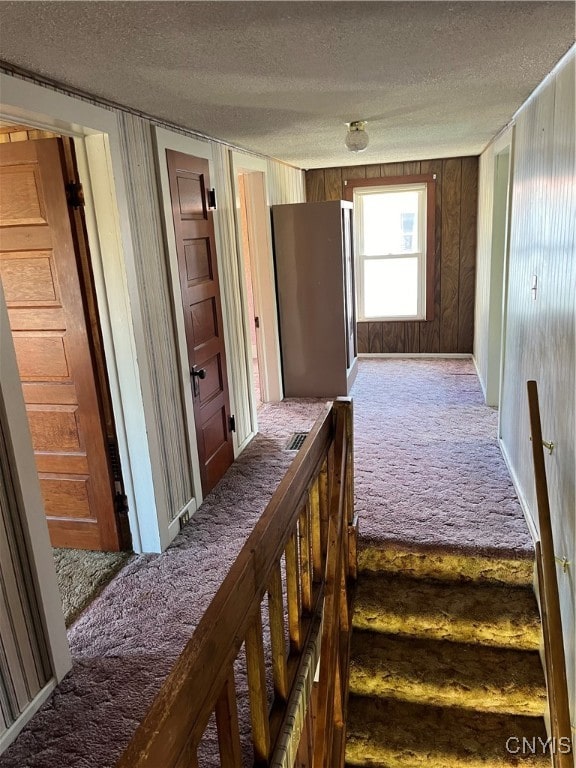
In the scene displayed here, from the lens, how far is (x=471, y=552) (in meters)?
2.70

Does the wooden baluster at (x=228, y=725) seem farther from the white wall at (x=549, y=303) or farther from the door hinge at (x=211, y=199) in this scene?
the door hinge at (x=211, y=199)

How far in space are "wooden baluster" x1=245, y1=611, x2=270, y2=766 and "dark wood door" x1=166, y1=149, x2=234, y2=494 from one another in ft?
6.41

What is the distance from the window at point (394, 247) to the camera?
6.09 meters

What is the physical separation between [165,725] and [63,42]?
5.89 feet

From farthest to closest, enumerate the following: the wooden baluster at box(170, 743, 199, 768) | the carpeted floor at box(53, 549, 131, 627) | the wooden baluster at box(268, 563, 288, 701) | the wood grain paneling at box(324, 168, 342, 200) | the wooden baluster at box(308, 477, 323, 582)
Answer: the wood grain paneling at box(324, 168, 342, 200)
the carpeted floor at box(53, 549, 131, 627)
the wooden baluster at box(308, 477, 323, 582)
the wooden baluster at box(268, 563, 288, 701)
the wooden baluster at box(170, 743, 199, 768)

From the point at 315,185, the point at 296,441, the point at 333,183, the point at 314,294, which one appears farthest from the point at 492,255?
the point at 315,185

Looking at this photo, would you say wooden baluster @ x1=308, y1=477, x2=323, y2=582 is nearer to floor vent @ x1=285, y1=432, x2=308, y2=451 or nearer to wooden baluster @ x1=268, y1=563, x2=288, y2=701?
wooden baluster @ x1=268, y1=563, x2=288, y2=701

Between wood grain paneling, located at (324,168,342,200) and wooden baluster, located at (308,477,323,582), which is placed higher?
wood grain paneling, located at (324,168,342,200)

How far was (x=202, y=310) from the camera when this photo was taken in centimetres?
345

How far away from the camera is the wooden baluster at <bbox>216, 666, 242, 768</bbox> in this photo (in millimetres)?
1211


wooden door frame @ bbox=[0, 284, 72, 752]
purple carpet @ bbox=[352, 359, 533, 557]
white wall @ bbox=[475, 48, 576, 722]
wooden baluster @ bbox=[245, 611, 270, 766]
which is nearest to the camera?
wooden baluster @ bbox=[245, 611, 270, 766]

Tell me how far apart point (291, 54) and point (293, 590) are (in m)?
1.82

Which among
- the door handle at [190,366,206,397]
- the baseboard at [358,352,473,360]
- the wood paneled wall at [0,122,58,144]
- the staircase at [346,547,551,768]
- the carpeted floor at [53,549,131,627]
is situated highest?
the wood paneled wall at [0,122,58,144]

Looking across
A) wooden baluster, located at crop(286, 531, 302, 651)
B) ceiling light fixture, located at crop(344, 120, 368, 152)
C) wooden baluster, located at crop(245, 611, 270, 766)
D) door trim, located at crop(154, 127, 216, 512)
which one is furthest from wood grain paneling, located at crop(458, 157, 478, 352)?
wooden baluster, located at crop(245, 611, 270, 766)
